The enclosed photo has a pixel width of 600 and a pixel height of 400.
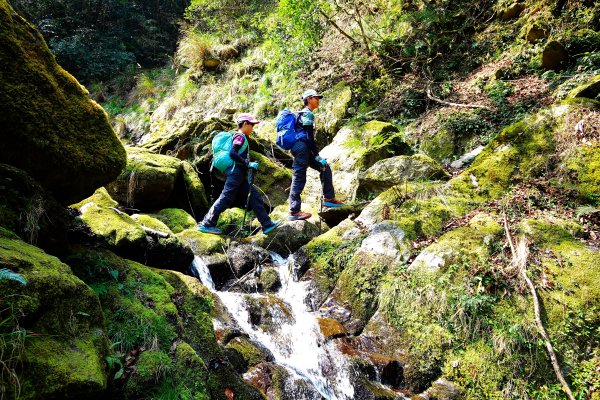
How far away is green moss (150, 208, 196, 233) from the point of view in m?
7.46

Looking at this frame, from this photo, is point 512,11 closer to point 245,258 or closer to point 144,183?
point 245,258

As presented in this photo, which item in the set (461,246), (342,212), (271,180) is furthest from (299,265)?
(271,180)

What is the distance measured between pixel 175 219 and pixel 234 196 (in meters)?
1.51

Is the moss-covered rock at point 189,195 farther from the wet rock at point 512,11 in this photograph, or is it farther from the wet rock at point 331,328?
the wet rock at point 512,11

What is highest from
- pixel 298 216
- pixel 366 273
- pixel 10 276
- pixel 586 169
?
pixel 10 276

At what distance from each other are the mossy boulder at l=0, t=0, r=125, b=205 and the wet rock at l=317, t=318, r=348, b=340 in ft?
10.3

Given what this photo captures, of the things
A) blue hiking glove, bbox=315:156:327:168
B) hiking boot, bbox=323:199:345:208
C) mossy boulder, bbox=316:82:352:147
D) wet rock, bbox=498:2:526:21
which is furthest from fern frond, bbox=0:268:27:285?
wet rock, bbox=498:2:526:21

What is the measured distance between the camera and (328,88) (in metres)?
12.6

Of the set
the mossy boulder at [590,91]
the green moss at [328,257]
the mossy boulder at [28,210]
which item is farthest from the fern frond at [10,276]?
the mossy boulder at [590,91]

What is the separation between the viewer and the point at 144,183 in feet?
25.2

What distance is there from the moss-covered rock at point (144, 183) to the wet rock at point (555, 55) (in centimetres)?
848

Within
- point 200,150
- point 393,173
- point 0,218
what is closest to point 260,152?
point 200,150

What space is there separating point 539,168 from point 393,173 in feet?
8.15

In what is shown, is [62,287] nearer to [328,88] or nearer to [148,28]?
[328,88]
